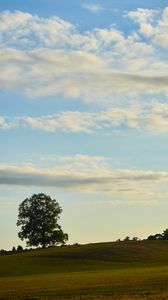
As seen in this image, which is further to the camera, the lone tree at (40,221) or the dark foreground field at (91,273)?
the lone tree at (40,221)

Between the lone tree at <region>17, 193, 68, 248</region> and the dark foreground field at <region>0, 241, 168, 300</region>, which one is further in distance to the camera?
the lone tree at <region>17, 193, 68, 248</region>

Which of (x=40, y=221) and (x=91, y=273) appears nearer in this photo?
(x=91, y=273)

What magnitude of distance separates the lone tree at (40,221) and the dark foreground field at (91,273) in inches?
965

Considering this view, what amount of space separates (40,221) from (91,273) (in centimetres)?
8029

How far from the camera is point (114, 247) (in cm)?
12875

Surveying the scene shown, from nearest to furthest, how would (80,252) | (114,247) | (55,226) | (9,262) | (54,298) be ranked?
(54,298)
(9,262)
(80,252)
(114,247)
(55,226)

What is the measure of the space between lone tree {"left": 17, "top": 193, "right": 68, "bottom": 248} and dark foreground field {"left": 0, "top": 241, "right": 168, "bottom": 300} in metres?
24.5

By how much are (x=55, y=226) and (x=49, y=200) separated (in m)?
6.78

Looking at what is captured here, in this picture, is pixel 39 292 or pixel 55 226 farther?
pixel 55 226

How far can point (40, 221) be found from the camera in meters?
153

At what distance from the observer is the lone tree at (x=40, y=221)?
502 feet

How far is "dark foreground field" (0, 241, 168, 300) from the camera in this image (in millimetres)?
40812

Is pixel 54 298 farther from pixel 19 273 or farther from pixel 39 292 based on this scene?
pixel 19 273

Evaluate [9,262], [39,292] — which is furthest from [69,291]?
[9,262]
